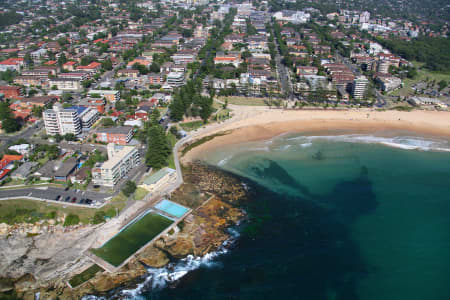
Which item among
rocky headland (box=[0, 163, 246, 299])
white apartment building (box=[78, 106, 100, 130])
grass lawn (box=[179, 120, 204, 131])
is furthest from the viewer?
grass lawn (box=[179, 120, 204, 131])

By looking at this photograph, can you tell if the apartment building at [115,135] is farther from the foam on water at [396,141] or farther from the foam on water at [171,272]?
the foam on water at [396,141]

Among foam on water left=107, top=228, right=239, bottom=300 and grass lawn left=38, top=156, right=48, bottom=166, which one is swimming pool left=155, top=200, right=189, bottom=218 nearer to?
foam on water left=107, top=228, right=239, bottom=300

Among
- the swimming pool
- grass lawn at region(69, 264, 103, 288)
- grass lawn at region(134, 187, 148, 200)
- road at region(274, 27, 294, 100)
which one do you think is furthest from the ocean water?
road at region(274, 27, 294, 100)

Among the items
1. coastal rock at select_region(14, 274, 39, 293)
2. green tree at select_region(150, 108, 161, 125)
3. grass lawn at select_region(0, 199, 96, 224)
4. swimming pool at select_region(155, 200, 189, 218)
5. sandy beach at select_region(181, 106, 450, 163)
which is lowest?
coastal rock at select_region(14, 274, 39, 293)

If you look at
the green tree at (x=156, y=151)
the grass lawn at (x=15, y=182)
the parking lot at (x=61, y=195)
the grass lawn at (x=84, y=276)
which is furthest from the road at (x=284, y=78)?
the grass lawn at (x=84, y=276)

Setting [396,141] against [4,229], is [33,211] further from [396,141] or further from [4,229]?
[396,141]

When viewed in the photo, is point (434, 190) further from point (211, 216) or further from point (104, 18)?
point (104, 18)

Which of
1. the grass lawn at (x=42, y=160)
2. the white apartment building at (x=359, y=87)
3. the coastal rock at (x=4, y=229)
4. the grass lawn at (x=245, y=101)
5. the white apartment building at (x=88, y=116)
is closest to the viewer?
the coastal rock at (x=4, y=229)

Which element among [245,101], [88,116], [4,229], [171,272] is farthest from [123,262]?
[245,101]
